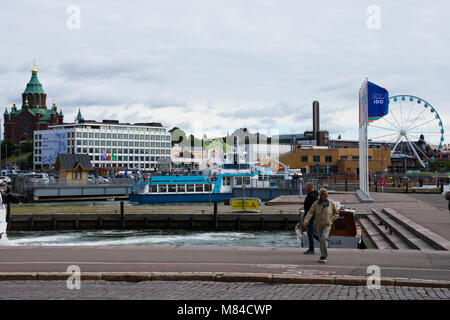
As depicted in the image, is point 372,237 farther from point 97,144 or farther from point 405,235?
point 97,144

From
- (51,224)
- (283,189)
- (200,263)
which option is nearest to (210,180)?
(283,189)

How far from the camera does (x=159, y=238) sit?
108 ft

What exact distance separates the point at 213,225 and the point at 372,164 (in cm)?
9008

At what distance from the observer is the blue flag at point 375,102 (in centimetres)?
4453

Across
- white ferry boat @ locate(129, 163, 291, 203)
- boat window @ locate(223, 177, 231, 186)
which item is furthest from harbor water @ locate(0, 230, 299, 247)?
boat window @ locate(223, 177, 231, 186)

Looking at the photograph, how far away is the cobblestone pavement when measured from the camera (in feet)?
36.3

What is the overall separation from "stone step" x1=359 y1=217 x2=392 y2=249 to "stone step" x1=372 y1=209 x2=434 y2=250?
582mm

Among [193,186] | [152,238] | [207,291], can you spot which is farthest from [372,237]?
[193,186]

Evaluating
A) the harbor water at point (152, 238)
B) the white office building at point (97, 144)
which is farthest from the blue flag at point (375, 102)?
the white office building at point (97, 144)

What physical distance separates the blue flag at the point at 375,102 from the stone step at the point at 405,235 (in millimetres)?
16209

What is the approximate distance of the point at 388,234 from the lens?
24.2m

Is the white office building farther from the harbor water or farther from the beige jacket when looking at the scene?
the beige jacket

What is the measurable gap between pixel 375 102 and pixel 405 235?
24.6 metres
